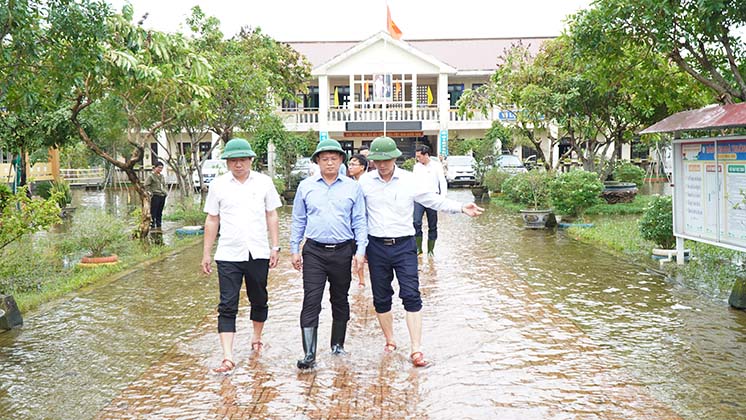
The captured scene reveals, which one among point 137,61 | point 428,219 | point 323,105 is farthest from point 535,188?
point 323,105

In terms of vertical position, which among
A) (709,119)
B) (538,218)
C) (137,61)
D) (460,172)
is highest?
(137,61)

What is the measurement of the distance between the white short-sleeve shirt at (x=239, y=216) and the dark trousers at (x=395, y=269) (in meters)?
0.89

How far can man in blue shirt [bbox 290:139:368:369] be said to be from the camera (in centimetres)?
609

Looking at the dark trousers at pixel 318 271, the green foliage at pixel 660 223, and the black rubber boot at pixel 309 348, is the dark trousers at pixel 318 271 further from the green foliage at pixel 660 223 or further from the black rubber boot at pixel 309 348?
the green foliage at pixel 660 223

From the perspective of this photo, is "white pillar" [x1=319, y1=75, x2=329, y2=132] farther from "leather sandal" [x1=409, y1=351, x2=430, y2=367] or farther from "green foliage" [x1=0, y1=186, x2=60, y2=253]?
"leather sandal" [x1=409, y1=351, x2=430, y2=367]

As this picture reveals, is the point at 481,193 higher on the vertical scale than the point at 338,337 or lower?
higher

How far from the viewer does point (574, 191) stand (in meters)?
15.9

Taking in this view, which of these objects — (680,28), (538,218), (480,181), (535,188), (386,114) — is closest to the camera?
(680,28)

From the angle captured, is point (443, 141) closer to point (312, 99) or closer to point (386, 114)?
point (386, 114)

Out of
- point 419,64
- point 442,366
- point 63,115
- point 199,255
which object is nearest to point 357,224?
point 442,366

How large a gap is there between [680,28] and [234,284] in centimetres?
721

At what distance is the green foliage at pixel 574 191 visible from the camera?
1592cm

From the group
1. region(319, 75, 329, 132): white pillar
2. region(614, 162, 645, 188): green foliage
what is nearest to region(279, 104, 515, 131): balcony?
region(319, 75, 329, 132): white pillar

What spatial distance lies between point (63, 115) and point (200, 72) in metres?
9.61
